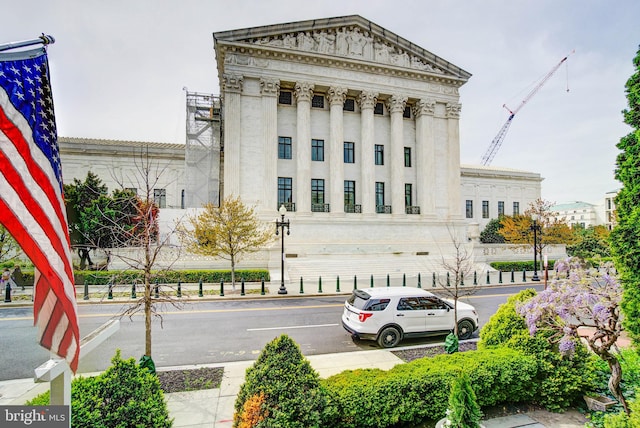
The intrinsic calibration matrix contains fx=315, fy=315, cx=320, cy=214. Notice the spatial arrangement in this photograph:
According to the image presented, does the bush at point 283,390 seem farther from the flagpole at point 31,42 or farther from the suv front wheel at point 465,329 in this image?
the suv front wheel at point 465,329

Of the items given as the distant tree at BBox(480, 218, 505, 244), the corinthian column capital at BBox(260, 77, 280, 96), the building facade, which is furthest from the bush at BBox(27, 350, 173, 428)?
the distant tree at BBox(480, 218, 505, 244)

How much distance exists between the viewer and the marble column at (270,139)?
1180 inches

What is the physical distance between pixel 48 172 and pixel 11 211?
0.51 m

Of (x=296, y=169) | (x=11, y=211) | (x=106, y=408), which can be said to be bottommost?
(x=106, y=408)

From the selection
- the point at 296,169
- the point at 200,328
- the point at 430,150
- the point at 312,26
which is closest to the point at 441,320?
the point at 200,328

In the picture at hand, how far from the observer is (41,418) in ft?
9.31

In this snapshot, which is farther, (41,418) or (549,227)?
(549,227)

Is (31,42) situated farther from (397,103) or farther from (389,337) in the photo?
(397,103)

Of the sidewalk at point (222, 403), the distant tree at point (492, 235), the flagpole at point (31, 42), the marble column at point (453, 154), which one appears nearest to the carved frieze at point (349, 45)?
the marble column at point (453, 154)

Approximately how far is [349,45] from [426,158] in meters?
14.6

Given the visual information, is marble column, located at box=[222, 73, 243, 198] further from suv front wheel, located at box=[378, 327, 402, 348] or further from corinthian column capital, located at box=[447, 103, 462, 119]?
corinthian column capital, located at box=[447, 103, 462, 119]

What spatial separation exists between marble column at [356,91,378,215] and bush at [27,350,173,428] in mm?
30104

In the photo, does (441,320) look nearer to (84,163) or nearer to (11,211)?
(11,211)

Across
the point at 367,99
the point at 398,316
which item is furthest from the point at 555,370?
the point at 367,99
